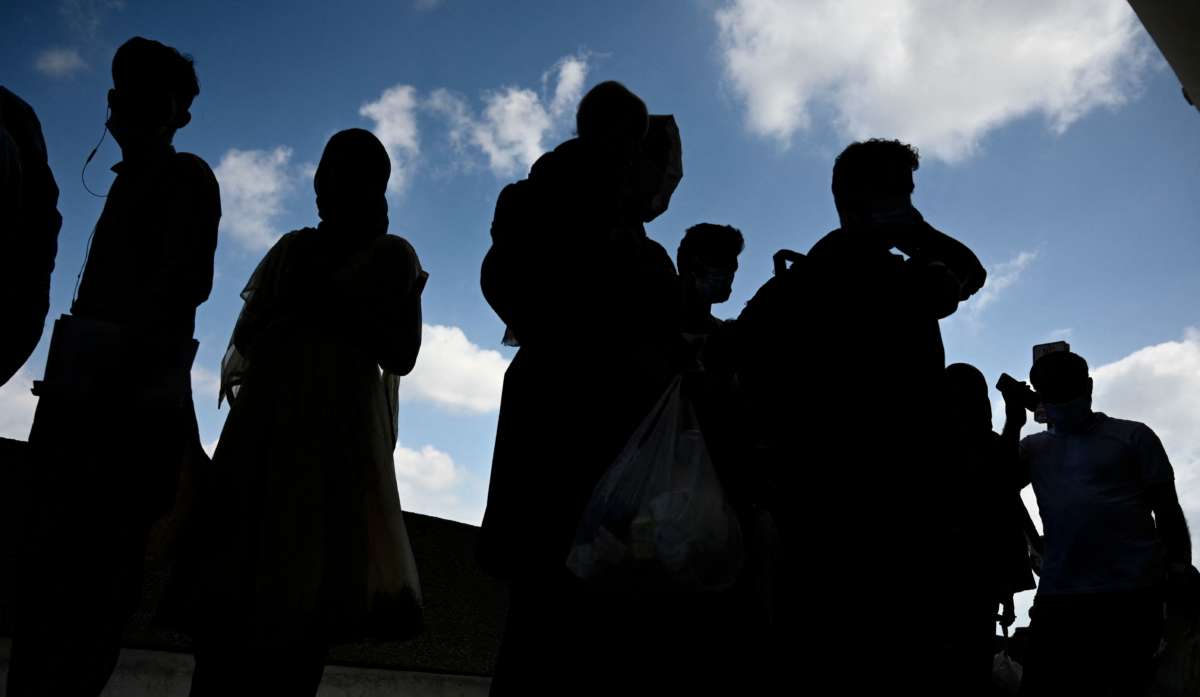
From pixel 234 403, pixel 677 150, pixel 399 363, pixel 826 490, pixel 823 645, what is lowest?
pixel 823 645

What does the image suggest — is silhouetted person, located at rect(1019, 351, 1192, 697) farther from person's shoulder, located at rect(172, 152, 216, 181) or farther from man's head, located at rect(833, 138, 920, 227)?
person's shoulder, located at rect(172, 152, 216, 181)

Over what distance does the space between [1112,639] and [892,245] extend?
2.54m

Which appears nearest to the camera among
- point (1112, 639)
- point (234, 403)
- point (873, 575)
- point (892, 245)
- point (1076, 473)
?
point (873, 575)

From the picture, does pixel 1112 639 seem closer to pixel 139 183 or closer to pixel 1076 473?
pixel 1076 473

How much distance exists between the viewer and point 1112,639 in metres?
3.94

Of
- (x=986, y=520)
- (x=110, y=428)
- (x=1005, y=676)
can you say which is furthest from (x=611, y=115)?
(x=1005, y=676)

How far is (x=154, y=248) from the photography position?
263cm

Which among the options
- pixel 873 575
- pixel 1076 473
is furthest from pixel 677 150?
pixel 1076 473

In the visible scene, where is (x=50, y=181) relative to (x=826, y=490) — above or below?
above

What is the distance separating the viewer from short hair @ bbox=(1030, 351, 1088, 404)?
15.0 ft

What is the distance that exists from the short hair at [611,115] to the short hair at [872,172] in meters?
0.54

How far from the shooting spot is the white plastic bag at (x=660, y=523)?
1674mm

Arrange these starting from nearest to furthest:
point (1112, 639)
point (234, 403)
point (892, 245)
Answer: point (892, 245)
point (234, 403)
point (1112, 639)

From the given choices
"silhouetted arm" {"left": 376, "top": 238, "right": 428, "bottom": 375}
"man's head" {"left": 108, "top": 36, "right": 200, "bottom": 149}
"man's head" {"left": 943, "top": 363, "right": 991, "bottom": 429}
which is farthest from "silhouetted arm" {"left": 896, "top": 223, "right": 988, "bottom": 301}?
"man's head" {"left": 108, "top": 36, "right": 200, "bottom": 149}
